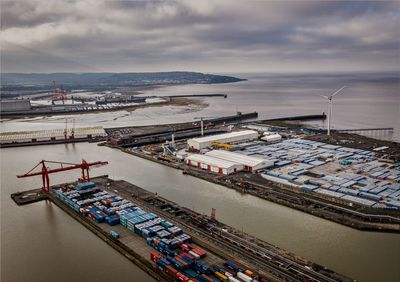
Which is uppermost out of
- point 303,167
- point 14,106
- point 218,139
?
point 14,106

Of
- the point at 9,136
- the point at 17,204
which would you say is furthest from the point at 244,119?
the point at 17,204

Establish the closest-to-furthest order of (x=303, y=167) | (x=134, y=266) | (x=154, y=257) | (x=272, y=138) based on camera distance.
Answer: (x=154, y=257) < (x=134, y=266) < (x=303, y=167) < (x=272, y=138)

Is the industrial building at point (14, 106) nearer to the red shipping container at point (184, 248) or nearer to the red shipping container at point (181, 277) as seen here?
the red shipping container at point (184, 248)

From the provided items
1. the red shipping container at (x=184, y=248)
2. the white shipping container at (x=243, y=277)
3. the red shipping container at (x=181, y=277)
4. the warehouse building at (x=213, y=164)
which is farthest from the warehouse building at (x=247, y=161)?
the red shipping container at (x=181, y=277)

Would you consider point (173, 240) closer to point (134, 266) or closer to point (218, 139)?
point (134, 266)

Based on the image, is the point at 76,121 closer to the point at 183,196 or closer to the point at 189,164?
the point at 189,164

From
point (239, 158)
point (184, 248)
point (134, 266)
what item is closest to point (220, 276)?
point (184, 248)
